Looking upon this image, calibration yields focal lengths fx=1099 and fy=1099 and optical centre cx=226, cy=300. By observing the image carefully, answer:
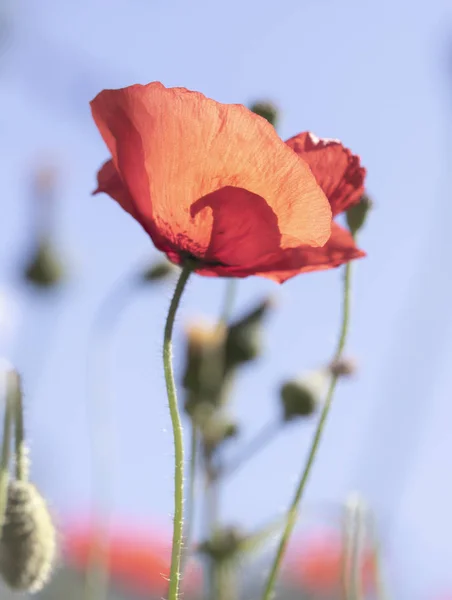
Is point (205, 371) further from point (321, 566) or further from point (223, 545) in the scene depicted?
point (321, 566)

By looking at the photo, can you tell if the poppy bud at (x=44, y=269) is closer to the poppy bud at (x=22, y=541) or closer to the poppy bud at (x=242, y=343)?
the poppy bud at (x=242, y=343)

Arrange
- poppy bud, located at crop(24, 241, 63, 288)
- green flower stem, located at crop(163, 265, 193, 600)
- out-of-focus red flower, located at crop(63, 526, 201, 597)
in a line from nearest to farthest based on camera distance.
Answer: green flower stem, located at crop(163, 265, 193, 600)
poppy bud, located at crop(24, 241, 63, 288)
out-of-focus red flower, located at crop(63, 526, 201, 597)

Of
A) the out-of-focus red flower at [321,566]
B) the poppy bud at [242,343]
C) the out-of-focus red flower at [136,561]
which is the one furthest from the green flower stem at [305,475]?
the out-of-focus red flower at [136,561]

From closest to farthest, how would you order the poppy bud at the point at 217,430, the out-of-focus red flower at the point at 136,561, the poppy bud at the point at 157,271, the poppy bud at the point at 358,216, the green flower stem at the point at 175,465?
the green flower stem at the point at 175,465
the poppy bud at the point at 358,216
the poppy bud at the point at 217,430
the poppy bud at the point at 157,271
the out-of-focus red flower at the point at 136,561

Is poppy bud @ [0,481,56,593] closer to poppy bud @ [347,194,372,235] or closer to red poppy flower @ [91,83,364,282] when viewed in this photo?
red poppy flower @ [91,83,364,282]

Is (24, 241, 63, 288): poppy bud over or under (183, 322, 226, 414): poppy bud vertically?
over

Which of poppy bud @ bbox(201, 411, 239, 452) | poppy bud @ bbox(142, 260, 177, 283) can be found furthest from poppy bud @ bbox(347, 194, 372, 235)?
poppy bud @ bbox(142, 260, 177, 283)

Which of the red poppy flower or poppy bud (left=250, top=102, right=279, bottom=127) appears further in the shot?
poppy bud (left=250, top=102, right=279, bottom=127)
